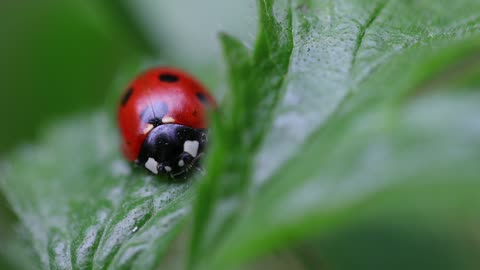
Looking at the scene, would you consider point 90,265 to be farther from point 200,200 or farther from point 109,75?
point 109,75

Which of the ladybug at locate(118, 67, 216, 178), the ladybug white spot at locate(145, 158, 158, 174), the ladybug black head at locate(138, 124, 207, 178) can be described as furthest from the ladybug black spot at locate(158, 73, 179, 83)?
the ladybug white spot at locate(145, 158, 158, 174)

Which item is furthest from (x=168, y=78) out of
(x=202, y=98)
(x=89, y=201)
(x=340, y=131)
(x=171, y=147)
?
(x=340, y=131)

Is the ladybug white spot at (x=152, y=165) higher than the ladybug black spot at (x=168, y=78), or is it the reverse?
the ladybug black spot at (x=168, y=78)

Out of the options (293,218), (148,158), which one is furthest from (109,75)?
(293,218)

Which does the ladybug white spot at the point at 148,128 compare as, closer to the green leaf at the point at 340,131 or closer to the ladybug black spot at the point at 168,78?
the ladybug black spot at the point at 168,78

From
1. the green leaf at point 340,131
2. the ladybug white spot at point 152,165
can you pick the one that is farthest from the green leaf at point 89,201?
the green leaf at point 340,131
